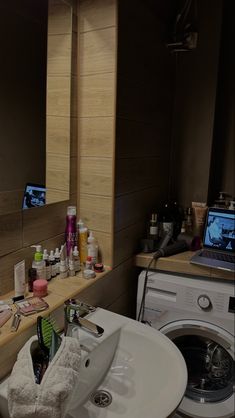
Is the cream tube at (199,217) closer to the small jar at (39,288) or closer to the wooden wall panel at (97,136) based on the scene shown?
the wooden wall panel at (97,136)

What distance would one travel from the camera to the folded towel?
79cm

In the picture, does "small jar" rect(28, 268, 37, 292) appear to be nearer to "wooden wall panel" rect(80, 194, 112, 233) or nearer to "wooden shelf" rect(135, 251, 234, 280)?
"wooden wall panel" rect(80, 194, 112, 233)

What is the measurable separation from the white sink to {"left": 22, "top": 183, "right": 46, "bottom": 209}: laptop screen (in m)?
0.48

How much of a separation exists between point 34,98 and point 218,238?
1047 mm

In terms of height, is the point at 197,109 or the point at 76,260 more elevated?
the point at 197,109

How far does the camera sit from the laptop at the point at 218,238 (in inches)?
62.0

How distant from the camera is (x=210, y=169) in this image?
1.96m

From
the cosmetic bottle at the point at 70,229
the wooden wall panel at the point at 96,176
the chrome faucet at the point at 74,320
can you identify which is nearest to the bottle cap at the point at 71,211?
the cosmetic bottle at the point at 70,229

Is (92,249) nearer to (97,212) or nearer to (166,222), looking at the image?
(97,212)

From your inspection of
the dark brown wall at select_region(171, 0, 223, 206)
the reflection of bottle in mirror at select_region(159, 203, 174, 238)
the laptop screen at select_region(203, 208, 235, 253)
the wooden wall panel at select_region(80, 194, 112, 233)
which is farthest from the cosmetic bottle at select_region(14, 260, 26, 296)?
the dark brown wall at select_region(171, 0, 223, 206)

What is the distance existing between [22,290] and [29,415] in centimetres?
46

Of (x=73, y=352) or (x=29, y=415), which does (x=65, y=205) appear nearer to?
(x=73, y=352)

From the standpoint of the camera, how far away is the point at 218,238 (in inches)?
64.4

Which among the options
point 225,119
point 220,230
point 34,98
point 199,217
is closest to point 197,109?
point 225,119
